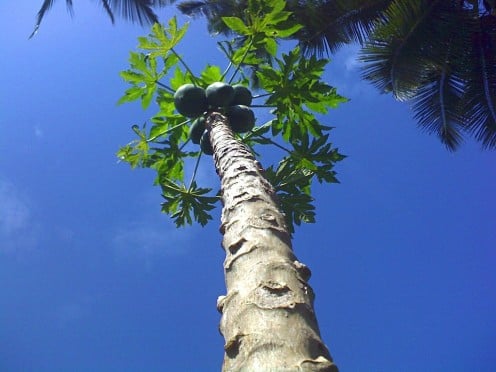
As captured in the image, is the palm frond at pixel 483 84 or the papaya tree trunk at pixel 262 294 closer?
the papaya tree trunk at pixel 262 294

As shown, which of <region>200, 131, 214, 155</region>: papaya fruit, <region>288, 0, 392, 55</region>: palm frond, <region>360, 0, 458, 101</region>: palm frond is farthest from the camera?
<region>288, 0, 392, 55</region>: palm frond

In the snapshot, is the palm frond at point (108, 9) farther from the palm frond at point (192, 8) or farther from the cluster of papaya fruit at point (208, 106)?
the cluster of papaya fruit at point (208, 106)

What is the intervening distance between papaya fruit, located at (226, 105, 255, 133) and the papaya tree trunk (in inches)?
75.5

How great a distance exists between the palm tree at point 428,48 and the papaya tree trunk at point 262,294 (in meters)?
6.14

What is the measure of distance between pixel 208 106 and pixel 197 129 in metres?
0.25

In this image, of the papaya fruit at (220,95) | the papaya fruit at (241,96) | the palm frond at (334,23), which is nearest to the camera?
the papaya fruit at (220,95)

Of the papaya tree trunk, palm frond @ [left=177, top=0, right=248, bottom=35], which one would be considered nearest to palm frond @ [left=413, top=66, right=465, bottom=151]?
palm frond @ [left=177, top=0, right=248, bottom=35]

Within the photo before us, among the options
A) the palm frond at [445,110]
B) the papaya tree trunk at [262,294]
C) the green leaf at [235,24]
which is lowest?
the papaya tree trunk at [262,294]

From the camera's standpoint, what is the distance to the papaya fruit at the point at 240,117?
5.03 m

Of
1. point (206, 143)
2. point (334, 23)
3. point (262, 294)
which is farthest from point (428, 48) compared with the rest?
point (262, 294)

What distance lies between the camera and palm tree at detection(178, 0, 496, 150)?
8.40 metres

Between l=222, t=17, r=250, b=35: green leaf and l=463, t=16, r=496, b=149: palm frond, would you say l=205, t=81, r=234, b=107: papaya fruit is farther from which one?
l=463, t=16, r=496, b=149: palm frond

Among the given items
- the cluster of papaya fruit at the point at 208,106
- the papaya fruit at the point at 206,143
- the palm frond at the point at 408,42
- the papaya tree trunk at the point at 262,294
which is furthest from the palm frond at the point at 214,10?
the papaya tree trunk at the point at 262,294

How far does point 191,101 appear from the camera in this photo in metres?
5.00
